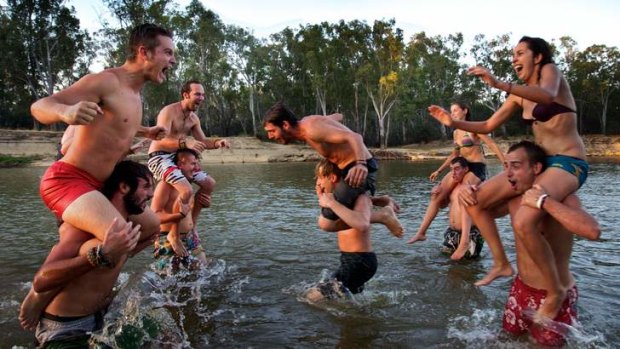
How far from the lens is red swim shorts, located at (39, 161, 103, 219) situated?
153 inches

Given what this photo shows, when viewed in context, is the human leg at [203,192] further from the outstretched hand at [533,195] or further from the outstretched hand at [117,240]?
the outstretched hand at [533,195]

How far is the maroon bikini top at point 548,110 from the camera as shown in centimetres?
424

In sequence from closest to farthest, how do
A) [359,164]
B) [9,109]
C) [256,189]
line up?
[359,164]
[256,189]
[9,109]

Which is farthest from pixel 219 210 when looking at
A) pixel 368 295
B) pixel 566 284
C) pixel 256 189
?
pixel 566 284

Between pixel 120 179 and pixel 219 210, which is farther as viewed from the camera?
pixel 219 210

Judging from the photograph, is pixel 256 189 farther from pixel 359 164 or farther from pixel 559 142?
pixel 559 142

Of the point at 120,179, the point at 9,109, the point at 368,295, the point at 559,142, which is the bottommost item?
the point at 368,295

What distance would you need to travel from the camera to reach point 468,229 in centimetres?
703

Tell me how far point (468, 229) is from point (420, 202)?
6139mm

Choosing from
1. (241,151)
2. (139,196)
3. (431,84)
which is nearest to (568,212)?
(139,196)

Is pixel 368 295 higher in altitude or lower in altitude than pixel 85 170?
lower

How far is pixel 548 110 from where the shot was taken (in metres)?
4.26

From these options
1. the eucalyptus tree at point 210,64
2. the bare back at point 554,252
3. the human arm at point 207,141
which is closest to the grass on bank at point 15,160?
the eucalyptus tree at point 210,64

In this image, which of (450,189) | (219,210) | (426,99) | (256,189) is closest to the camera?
(450,189)
